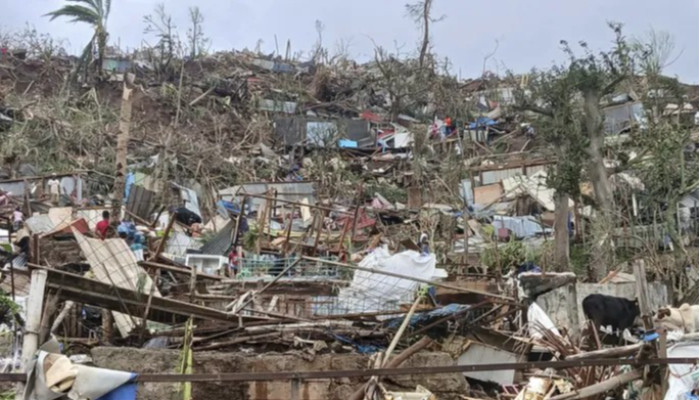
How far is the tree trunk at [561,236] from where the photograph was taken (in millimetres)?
14020

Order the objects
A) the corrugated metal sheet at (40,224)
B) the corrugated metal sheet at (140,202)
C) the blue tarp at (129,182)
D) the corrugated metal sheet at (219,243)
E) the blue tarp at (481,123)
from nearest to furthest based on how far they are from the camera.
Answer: the corrugated metal sheet at (40,224)
the corrugated metal sheet at (219,243)
the corrugated metal sheet at (140,202)
the blue tarp at (129,182)
the blue tarp at (481,123)

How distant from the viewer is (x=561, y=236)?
14266 millimetres

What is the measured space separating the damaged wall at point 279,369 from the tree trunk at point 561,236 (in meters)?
7.66

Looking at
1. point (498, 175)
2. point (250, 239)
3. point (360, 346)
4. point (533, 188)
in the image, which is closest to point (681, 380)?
point (360, 346)

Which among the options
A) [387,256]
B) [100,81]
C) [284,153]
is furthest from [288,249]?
[100,81]

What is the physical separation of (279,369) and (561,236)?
8932 mm

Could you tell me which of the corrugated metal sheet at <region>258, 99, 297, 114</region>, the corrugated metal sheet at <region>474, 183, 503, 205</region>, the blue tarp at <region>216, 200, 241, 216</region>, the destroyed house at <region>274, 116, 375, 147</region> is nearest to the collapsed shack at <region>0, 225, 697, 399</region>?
the blue tarp at <region>216, 200, 241, 216</region>

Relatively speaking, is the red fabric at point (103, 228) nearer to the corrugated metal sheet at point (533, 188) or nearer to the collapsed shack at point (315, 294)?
the collapsed shack at point (315, 294)

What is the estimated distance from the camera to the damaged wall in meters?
6.46

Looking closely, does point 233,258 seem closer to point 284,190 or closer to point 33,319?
point 33,319

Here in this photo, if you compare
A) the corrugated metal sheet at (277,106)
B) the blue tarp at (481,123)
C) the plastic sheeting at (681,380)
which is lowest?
the plastic sheeting at (681,380)

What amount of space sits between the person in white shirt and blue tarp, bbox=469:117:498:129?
1505 centimetres

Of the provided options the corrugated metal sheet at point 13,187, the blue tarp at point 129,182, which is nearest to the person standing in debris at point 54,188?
the corrugated metal sheet at point 13,187

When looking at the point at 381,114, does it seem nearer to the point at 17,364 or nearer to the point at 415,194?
the point at 415,194
